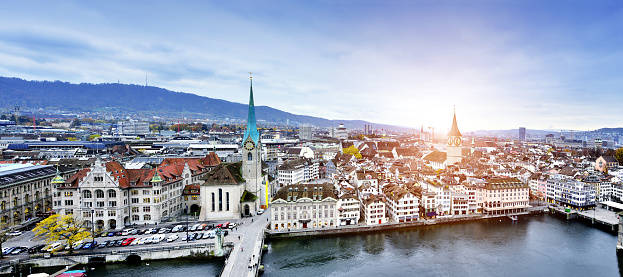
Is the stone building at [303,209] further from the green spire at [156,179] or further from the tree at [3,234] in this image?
Result: the tree at [3,234]

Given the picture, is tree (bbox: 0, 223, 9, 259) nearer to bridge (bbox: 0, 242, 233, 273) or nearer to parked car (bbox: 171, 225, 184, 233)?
bridge (bbox: 0, 242, 233, 273)

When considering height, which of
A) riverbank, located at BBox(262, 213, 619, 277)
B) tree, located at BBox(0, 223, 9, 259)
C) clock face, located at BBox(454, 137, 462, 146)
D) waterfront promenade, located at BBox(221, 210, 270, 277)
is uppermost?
clock face, located at BBox(454, 137, 462, 146)

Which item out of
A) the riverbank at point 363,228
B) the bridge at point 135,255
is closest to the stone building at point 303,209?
the riverbank at point 363,228

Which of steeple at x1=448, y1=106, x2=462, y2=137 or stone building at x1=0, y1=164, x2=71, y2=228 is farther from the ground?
steeple at x1=448, y1=106, x2=462, y2=137

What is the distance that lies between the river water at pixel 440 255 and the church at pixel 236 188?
8.22 meters

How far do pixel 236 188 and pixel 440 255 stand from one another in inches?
993

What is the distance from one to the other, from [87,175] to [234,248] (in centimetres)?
1979

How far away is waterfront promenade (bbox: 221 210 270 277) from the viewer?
2914 centimetres

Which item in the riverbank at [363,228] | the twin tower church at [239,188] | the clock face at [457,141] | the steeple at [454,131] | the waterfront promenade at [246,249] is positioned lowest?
the riverbank at [363,228]

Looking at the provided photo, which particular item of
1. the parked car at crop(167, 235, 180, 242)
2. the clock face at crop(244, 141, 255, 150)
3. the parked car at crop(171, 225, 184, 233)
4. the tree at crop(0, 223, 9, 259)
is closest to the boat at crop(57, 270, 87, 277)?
the tree at crop(0, 223, 9, 259)

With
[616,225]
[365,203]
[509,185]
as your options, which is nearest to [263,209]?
[365,203]

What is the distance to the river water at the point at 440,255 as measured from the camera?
31672 mm

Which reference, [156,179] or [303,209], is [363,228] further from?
[156,179]

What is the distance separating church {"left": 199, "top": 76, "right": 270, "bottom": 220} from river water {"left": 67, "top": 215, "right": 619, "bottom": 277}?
8.22 metres
